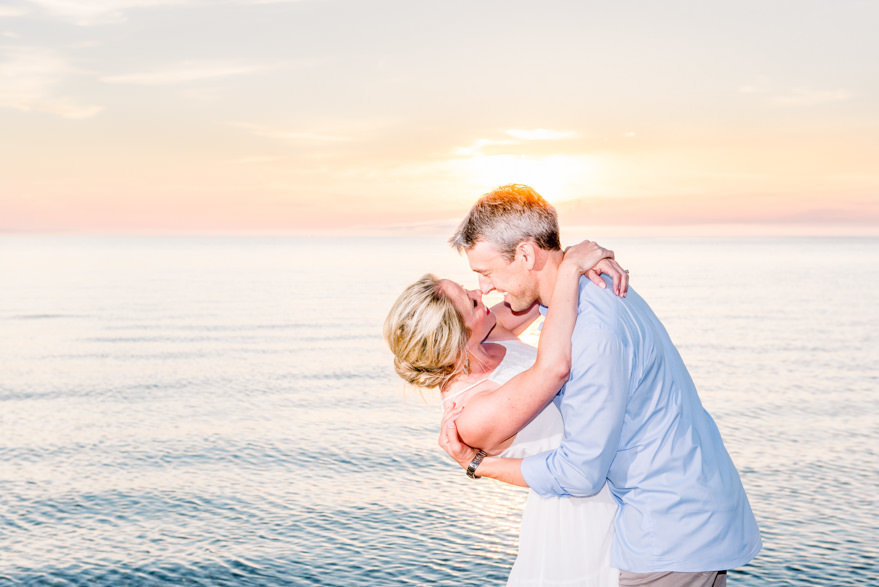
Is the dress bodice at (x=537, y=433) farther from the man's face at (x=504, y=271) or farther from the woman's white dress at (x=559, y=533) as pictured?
the man's face at (x=504, y=271)

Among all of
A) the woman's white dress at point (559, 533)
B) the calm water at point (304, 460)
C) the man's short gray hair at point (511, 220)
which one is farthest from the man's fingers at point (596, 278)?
the calm water at point (304, 460)

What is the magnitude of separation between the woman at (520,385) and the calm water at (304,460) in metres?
6.09

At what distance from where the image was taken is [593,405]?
321 centimetres

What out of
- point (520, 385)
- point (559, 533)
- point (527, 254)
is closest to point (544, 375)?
point (520, 385)

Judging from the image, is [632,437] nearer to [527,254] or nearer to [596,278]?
[596,278]

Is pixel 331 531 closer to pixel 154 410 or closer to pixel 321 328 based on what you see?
pixel 154 410

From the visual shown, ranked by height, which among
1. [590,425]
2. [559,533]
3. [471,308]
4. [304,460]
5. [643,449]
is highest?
[471,308]

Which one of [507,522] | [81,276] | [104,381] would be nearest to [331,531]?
[507,522]

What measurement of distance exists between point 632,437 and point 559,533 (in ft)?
2.55

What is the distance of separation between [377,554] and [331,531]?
1684mm

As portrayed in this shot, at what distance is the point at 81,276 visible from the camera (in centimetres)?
10638

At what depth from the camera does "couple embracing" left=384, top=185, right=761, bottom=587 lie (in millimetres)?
3270

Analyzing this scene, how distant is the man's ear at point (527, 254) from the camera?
3.58 meters

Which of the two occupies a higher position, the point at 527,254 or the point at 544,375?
the point at 527,254
